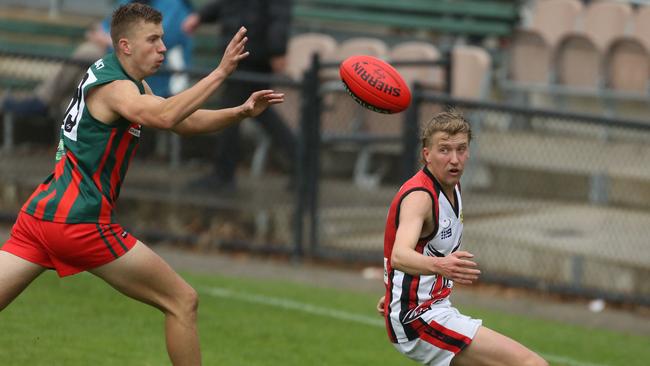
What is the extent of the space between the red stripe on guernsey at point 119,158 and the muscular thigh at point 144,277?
0.33m

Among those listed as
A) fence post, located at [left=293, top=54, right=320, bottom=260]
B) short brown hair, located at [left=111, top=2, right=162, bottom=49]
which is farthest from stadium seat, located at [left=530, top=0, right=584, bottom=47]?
short brown hair, located at [left=111, top=2, right=162, bottom=49]

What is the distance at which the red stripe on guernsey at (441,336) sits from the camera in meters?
5.80

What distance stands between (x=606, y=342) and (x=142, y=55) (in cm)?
475

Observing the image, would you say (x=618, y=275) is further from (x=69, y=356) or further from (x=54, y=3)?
(x=54, y=3)

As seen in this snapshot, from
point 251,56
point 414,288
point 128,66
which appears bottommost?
point 414,288

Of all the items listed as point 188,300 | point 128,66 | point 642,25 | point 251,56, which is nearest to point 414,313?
point 188,300

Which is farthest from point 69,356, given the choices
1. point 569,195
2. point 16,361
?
point 569,195

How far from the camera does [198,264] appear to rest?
11539 mm

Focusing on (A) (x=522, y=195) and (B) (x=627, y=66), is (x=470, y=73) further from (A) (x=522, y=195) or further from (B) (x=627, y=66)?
(A) (x=522, y=195)

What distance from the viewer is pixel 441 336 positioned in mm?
5816

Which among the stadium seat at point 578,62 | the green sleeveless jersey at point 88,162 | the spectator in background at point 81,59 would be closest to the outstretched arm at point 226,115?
the green sleeveless jersey at point 88,162

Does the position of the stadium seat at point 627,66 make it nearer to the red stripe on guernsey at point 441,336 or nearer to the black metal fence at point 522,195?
the black metal fence at point 522,195

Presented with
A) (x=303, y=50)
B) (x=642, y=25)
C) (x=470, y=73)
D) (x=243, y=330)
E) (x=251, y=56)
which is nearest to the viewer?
(x=243, y=330)

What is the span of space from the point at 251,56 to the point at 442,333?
7.14 meters
